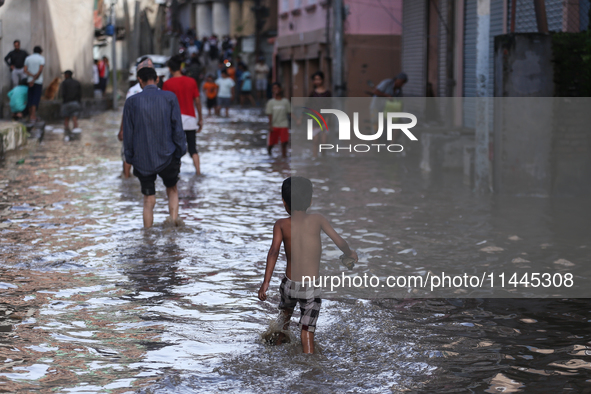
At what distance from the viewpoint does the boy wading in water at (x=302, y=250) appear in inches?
204

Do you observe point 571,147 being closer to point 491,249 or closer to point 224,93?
point 491,249

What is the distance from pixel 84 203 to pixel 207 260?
3.90 meters

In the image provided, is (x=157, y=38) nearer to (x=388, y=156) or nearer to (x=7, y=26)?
(x=7, y=26)

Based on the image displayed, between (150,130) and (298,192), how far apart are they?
4094mm

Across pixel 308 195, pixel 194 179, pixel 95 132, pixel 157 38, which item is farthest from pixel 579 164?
pixel 157 38

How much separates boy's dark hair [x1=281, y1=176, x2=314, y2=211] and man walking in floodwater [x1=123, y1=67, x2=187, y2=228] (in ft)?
13.2

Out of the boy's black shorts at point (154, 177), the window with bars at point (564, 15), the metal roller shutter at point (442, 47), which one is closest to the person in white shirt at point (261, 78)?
the metal roller shutter at point (442, 47)

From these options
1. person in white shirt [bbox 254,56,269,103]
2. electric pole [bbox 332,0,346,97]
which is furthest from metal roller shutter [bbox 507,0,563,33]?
person in white shirt [bbox 254,56,269,103]

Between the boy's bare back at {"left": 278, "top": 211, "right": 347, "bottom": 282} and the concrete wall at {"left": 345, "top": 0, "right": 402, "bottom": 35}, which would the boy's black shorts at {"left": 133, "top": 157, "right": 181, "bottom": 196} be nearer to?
the boy's bare back at {"left": 278, "top": 211, "right": 347, "bottom": 282}

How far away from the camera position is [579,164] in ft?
39.3

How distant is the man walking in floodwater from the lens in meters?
8.94

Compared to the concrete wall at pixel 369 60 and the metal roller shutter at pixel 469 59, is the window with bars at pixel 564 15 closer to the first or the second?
the metal roller shutter at pixel 469 59

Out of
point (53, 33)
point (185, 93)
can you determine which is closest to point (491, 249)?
point (185, 93)

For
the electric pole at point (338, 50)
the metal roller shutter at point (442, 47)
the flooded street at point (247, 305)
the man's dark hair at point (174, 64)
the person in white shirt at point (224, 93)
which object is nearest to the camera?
the flooded street at point (247, 305)
